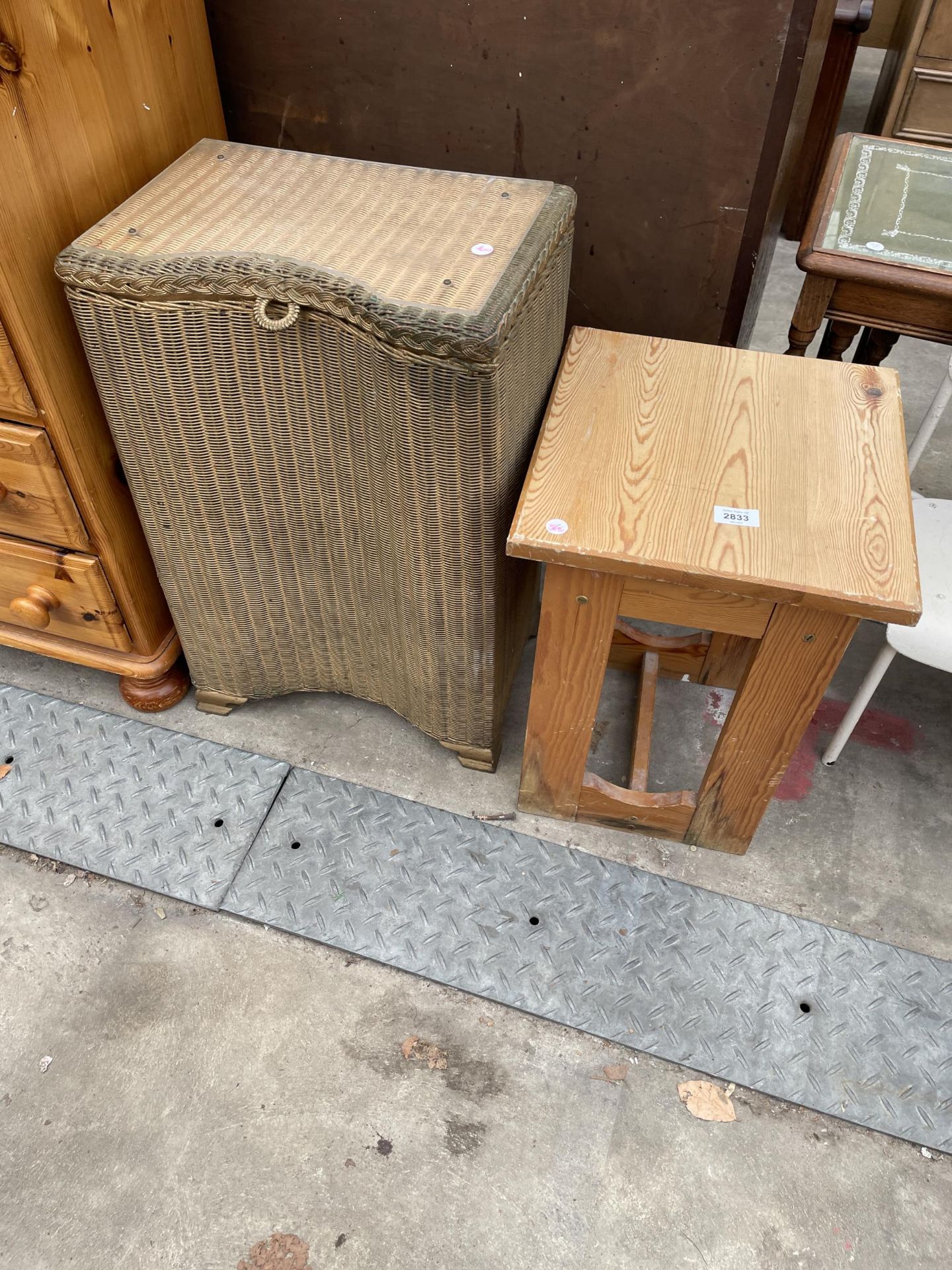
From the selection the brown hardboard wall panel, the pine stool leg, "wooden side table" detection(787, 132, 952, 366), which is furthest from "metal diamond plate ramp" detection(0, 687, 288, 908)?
"wooden side table" detection(787, 132, 952, 366)

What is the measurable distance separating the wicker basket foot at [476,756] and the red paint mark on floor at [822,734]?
1.53 feet

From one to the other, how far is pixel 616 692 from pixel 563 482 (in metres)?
0.73

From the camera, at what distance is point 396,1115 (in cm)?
133

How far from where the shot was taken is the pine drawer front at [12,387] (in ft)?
4.18

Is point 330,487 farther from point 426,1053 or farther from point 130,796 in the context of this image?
point 426,1053

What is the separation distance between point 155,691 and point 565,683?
87cm

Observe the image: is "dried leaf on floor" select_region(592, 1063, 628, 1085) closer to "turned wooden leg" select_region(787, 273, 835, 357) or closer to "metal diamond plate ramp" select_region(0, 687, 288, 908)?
"metal diamond plate ramp" select_region(0, 687, 288, 908)

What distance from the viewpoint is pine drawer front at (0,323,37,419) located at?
127 centimetres

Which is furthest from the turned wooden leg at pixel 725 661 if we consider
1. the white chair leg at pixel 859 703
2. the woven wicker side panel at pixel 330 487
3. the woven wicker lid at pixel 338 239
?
the woven wicker lid at pixel 338 239

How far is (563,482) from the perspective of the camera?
49.6 inches

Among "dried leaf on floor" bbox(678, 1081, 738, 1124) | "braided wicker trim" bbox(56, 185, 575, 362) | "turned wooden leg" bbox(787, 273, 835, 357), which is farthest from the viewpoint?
"turned wooden leg" bbox(787, 273, 835, 357)

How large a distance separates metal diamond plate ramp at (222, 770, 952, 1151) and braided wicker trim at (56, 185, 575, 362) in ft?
2.97

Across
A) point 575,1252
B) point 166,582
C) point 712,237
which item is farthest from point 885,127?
point 575,1252

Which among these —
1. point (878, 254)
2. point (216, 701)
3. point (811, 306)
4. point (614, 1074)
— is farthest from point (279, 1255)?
point (878, 254)
